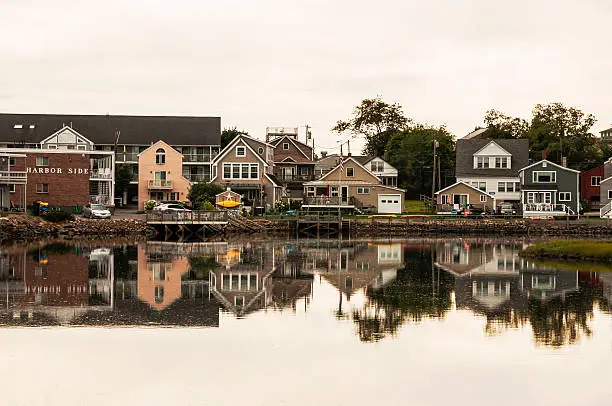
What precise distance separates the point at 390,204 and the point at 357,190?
11.7ft

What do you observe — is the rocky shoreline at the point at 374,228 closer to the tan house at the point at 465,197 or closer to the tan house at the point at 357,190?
the tan house at the point at 465,197

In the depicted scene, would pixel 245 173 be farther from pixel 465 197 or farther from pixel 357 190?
pixel 465 197

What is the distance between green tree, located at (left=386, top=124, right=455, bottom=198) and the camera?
99688 millimetres

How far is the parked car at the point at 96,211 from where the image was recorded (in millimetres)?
73875

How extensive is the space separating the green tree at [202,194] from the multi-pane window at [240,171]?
4.63 metres

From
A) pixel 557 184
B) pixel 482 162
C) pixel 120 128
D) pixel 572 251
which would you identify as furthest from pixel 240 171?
pixel 572 251

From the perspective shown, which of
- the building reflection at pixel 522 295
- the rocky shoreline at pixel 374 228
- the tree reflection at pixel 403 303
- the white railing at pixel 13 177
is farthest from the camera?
the white railing at pixel 13 177

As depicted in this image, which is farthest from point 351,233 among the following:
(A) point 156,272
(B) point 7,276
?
(B) point 7,276

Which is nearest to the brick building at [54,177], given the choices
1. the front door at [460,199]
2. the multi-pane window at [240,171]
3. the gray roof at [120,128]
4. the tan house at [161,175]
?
the tan house at [161,175]

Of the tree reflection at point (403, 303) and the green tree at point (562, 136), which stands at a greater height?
the green tree at point (562, 136)

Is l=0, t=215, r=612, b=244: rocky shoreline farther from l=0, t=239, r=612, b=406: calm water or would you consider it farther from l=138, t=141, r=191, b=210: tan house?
l=0, t=239, r=612, b=406: calm water

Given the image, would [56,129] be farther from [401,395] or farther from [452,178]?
[401,395]

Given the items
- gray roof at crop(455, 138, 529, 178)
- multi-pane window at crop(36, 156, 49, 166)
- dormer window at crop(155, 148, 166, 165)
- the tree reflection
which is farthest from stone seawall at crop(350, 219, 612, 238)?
the tree reflection

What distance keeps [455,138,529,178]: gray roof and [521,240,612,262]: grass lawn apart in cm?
3830
